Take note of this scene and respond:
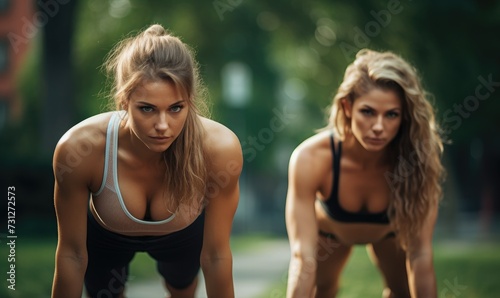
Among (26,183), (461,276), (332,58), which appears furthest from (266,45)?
(461,276)

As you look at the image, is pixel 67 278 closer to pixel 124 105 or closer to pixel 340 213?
pixel 124 105

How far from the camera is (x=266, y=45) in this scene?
90.0ft

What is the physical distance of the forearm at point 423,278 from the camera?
511cm

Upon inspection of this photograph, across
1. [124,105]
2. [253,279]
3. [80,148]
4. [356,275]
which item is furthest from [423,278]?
[253,279]

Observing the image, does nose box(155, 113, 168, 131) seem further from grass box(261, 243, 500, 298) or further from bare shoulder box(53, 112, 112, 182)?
grass box(261, 243, 500, 298)

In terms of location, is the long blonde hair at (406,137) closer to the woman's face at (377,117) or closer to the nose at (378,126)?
the woman's face at (377,117)

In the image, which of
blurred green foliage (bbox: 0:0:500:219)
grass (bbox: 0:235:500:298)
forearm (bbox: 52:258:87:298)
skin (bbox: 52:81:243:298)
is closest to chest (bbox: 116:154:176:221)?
skin (bbox: 52:81:243:298)

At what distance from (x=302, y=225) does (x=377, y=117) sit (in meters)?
0.88

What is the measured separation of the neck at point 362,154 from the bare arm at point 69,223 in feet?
6.48

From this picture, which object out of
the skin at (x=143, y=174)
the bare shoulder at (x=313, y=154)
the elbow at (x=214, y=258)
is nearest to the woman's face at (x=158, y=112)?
the skin at (x=143, y=174)

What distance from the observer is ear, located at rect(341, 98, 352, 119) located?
536 centimetres

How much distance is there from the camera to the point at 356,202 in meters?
5.61

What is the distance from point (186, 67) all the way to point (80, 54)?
2190 centimetres

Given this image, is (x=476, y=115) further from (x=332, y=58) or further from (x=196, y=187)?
(x=196, y=187)
